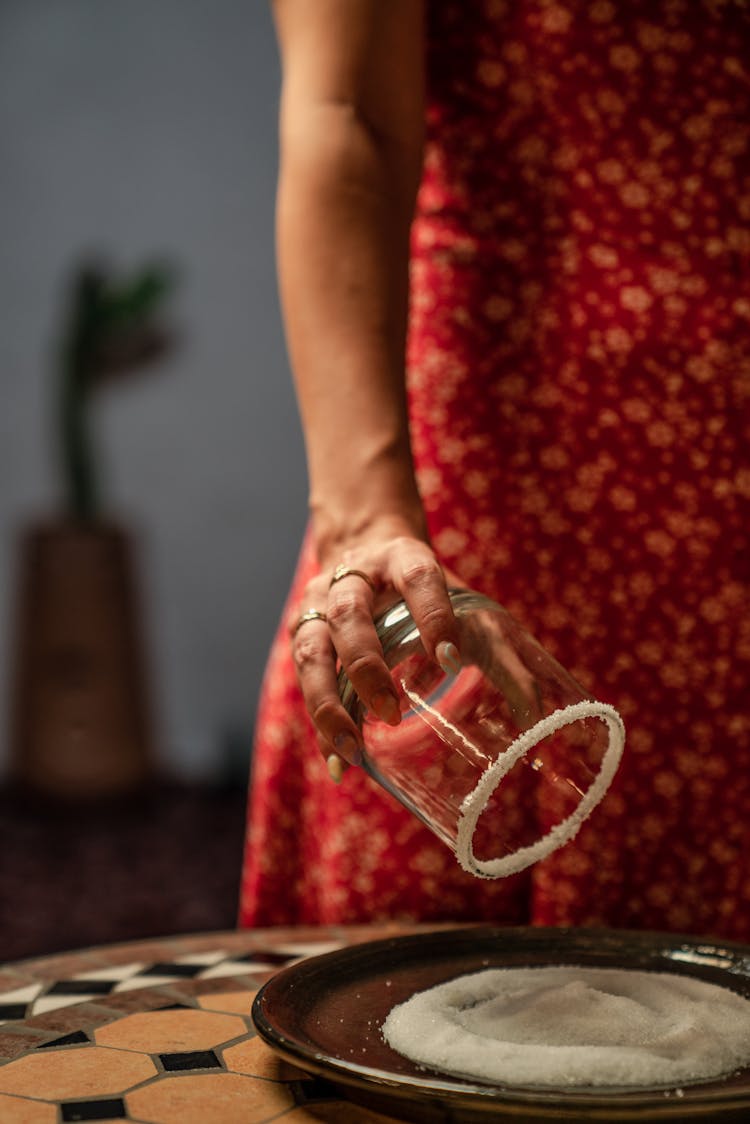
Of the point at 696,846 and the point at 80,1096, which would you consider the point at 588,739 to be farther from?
the point at 696,846

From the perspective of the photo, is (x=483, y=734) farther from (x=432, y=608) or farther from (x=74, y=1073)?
(x=74, y=1073)

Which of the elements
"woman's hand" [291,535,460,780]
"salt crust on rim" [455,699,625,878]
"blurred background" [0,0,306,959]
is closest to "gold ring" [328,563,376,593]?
"woman's hand" [291,535,460,780]

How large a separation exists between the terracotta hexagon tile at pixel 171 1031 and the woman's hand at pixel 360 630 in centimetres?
13

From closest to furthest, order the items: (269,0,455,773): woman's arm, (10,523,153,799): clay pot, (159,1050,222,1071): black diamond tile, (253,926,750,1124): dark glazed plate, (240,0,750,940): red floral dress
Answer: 1. (253,926,750,1124): dark glazed plate
2. (159,1050,222,1071): black diamond tile
3. (269,0,455,773): woman's arm
4. (240,0,750,940): red floral dress
5. (10,523,153,799): clay pot

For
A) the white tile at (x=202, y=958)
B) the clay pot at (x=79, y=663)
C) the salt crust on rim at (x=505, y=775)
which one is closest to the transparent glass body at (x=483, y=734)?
the salt crust on rim at (x=505, y=775)

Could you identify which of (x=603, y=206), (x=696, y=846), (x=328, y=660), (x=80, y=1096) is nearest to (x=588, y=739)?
(x=328, y=660)

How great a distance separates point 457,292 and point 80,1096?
618 millimetres

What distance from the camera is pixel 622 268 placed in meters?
0.90

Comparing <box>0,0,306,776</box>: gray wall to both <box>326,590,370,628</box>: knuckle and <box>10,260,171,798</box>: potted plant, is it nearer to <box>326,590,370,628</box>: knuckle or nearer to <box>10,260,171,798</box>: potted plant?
<box>10,260,171,798</box>: potted plant

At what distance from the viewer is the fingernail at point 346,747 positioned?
574 millimetres

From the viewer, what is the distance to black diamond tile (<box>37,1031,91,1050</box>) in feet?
1.84

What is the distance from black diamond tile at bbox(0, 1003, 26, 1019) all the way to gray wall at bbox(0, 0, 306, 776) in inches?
121

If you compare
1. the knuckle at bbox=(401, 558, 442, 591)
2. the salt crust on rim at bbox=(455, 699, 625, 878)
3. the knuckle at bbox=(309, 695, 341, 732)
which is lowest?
the salt crust on rim at bbox=(455, 699, 625, 878)

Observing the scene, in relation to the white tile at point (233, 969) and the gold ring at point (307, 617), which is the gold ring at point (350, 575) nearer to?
the gold ring at point (307, 617)
